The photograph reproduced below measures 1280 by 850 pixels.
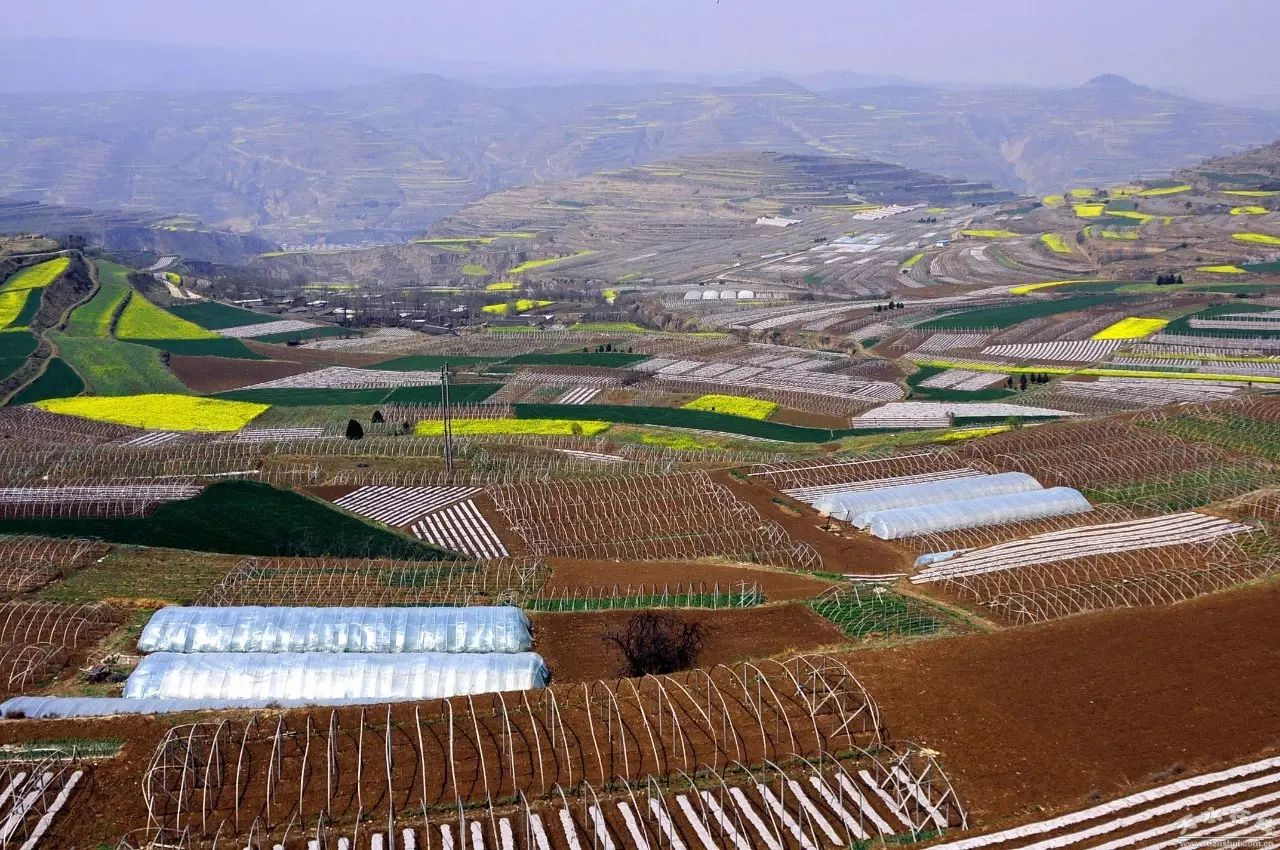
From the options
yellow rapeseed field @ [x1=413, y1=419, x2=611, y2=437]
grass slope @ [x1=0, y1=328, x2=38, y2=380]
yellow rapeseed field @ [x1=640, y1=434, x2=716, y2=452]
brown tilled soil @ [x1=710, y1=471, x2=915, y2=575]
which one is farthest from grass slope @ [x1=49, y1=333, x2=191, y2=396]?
brown tilled soil @ [x1=710, y1=471, x2=915, y2=575]

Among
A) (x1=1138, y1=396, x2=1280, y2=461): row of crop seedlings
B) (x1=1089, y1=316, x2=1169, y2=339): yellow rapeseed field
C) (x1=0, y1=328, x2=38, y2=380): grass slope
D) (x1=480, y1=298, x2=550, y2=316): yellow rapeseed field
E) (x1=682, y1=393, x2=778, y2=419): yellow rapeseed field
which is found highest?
(x1=1138, y1=396, x2=1280, y2=461): row of crop seedlings

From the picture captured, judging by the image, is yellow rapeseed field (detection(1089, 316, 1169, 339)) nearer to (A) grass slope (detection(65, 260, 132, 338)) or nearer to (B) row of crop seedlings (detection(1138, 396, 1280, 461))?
(B) row of crop seedlings (detection(1138, 396, 1280, 461))

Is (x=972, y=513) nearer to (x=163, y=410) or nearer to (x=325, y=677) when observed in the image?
(x=325, y=677)

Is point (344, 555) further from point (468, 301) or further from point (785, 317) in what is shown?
point (468, 301)

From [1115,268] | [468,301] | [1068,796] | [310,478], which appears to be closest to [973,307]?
[1115,268]

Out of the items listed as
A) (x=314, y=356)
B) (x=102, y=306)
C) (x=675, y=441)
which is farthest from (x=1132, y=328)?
(x=102, y=306)
